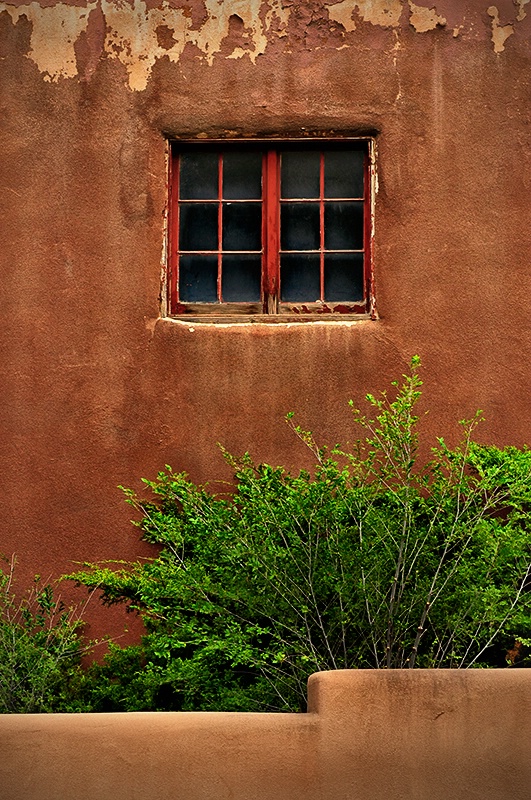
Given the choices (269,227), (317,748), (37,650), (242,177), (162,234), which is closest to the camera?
(317,748)

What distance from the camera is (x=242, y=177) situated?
332 inches

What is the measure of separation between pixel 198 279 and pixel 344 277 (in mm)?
1000

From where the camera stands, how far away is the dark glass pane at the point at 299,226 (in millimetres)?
8352

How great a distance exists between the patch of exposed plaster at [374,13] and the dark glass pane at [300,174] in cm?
91

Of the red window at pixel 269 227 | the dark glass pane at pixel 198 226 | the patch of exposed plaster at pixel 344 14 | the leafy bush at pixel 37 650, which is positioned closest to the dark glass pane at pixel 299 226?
the red window at pixel 269 227

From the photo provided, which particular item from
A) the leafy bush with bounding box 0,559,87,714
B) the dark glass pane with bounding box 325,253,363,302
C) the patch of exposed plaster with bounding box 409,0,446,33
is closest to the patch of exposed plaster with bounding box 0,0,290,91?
the patch of exposed plaster with bounding box 409,0,446,33

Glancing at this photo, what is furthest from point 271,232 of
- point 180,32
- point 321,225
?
point 180,32

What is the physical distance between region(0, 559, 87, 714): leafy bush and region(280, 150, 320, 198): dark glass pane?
10.3 ft

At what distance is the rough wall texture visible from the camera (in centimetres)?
794

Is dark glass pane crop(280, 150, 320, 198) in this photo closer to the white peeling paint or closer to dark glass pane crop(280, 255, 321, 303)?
dark glass pane crop(280, 255, 321, 303)

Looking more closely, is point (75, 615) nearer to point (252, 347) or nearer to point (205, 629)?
point (205, 629)

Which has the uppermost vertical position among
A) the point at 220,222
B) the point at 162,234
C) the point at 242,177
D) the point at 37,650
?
the point at 242,177

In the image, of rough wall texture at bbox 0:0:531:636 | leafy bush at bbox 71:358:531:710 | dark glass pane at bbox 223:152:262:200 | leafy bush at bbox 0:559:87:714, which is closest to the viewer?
leafy bush at bbox 71:358:531:710

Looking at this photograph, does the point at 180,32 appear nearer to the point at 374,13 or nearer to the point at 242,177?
the point at 242,177
